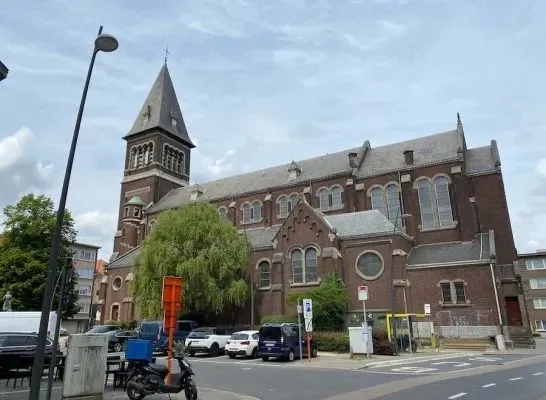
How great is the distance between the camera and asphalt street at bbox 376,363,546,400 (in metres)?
10.4

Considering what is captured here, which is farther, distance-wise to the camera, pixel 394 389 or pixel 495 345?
pixel 495 345

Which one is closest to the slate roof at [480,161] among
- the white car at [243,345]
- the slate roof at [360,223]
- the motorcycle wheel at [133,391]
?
the slate roof at [360,223]

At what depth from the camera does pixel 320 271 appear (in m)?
33.7

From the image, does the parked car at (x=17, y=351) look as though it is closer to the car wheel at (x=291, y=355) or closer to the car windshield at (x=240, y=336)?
the car windshield at (x=240, y=336)

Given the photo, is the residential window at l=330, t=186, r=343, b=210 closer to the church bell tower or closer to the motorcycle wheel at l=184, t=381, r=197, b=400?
the church bell tower

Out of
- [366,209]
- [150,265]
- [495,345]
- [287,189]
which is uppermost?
[287,189]

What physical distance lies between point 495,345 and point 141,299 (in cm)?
2663

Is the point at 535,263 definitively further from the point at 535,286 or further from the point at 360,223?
the point at 360,223

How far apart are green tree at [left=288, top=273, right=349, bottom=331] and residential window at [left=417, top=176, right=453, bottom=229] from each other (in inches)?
425

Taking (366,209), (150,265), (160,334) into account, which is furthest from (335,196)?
(160,334)

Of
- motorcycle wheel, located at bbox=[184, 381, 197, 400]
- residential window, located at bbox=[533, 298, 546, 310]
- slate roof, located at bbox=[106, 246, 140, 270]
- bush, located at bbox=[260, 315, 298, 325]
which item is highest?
slate roof, located at bbox=[106, 246, 140, 270]

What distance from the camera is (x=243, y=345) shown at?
22922 mm

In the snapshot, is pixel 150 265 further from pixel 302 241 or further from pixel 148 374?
pixel 148 374

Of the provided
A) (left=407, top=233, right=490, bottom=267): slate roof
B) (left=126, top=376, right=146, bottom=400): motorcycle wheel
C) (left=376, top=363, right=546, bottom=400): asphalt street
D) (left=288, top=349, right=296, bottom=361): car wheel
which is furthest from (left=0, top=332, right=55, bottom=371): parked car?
(left=407, top=233, right=490, bottom=267): slate roof
